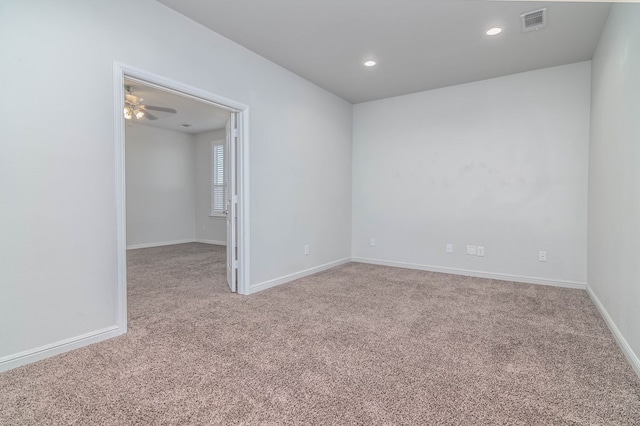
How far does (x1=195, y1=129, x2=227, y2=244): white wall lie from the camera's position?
752 centimetres

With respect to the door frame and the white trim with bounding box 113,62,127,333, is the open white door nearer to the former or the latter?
the door frame

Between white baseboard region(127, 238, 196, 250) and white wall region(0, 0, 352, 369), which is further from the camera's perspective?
white baseboard region(127, 238, 196, 250)

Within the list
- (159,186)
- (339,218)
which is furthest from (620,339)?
(159,186)

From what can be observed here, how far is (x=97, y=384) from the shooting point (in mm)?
1840

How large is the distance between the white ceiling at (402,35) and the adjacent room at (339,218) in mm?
28

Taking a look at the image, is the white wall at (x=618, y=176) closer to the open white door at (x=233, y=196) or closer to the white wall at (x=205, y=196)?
the open white door at (x=233, y=196)

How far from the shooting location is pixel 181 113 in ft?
19.5

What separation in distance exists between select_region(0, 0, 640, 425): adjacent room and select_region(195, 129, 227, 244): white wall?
2.25m

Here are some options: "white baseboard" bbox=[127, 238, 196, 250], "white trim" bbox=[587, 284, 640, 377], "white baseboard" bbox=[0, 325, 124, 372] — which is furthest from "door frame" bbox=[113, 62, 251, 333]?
"white baseboard" bbox=[127, 238, 196, 250]

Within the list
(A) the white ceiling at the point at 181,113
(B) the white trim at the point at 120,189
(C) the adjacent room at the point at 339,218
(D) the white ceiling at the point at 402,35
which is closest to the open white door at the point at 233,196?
(C) the adjacent room at the point at 339,218

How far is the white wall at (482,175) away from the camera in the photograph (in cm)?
390

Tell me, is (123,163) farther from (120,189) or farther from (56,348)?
(56,348)

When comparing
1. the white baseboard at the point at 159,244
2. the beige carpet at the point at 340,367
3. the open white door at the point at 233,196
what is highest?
the open white door at the point at 233,196

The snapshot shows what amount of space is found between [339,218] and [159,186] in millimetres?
4501
